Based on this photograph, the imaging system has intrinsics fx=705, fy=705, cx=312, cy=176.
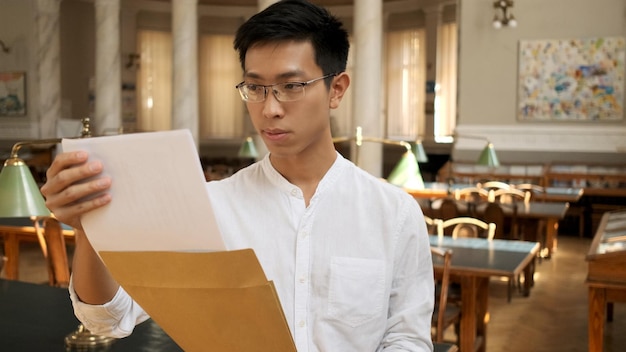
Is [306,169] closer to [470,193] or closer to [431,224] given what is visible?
[431,224]

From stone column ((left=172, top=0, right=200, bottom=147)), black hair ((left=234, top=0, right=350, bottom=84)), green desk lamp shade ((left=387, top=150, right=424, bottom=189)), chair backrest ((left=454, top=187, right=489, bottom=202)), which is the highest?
stone column ((left=172, top=0, right=200, bottom=147))

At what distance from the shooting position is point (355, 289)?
126 cm

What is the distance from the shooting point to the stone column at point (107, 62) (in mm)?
12727

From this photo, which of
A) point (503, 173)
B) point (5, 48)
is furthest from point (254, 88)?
point (5, 48)

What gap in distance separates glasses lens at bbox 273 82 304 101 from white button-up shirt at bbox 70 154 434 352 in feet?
0.63

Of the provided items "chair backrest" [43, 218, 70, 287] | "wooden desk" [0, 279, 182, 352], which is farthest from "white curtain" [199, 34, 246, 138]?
"wooden desk" [0, 279, 182, 352]

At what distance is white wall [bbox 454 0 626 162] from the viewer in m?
10.9

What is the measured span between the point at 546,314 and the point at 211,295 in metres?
5.40

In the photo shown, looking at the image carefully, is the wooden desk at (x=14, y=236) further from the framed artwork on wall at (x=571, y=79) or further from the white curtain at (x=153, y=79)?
the white curtain at (x=153, y=79)

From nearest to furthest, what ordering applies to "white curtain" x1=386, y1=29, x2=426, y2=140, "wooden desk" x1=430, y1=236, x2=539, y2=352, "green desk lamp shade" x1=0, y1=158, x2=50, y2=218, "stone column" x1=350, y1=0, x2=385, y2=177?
"green desk lamp shade" x1=0, y1=158, x2=50, y2=218, "wooden desk" x1=430, y1=236, x2=539, y2=352, "stone column" x1=350, y1=0, x2=385, y2=177, "white curtain" x1=386, y1=29, x2=426, y2=140

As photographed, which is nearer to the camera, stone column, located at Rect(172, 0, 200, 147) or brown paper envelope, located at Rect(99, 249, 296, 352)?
brown paper envelope, located at Rect(99, 249, 296, 352)

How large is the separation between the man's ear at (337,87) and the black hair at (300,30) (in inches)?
0.6

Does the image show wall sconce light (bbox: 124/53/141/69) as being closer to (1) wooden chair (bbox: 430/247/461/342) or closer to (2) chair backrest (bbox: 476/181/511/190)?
(2) chair backrest (bbox: 476/181/511/190)

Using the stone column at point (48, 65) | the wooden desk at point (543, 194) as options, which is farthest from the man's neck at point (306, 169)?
the stone column at point (48, 65)
